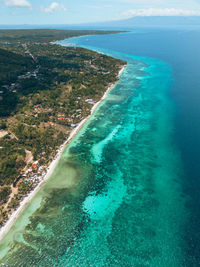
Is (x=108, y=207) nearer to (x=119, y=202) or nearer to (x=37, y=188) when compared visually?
(x=119, y=202)

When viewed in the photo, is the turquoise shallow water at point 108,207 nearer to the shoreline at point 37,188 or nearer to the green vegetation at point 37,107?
the shoreline at point 37,188

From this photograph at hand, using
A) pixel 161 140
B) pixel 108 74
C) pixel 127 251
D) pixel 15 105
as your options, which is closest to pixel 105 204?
pixel 127 251

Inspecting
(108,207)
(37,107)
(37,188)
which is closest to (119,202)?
(108,207)

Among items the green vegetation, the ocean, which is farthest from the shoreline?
the green vegetation

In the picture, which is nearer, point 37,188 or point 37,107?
point 37,188

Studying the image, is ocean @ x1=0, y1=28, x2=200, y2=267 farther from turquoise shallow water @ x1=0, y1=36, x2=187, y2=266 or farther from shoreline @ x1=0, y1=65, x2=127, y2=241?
shoreline @ x1=0, y1=65, x2=127, y2=241

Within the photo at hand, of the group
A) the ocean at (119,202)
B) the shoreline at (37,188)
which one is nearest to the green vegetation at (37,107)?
the shoreline at (37,188)

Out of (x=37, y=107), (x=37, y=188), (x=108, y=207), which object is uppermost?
(x=37, y=107)
